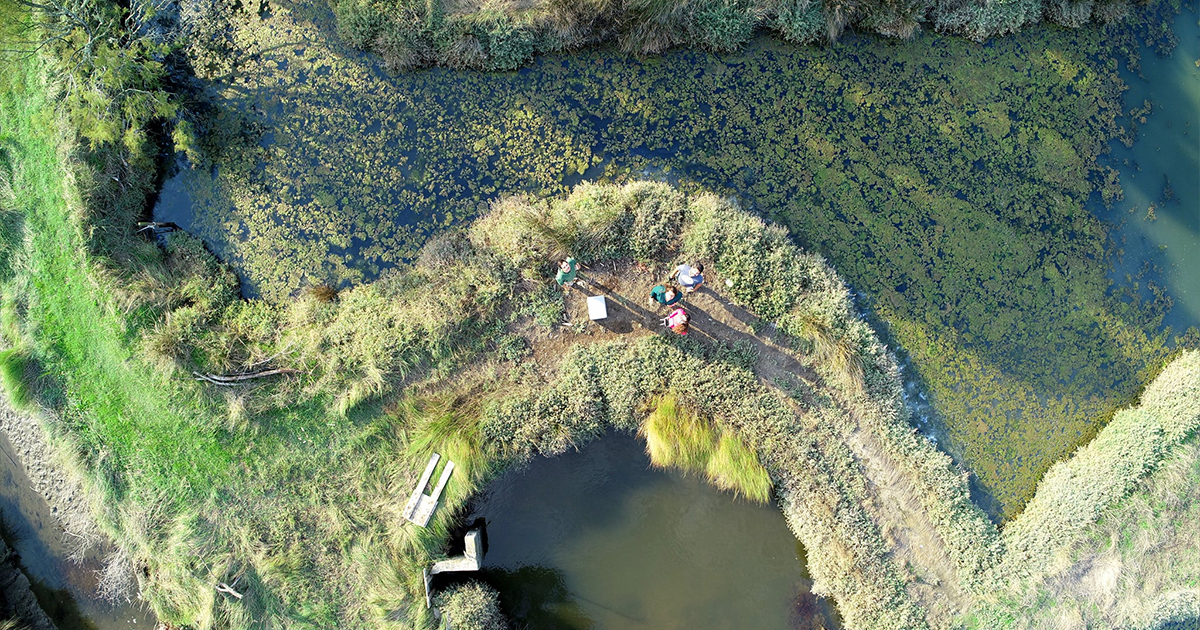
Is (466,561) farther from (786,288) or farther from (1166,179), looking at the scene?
(1166,179)

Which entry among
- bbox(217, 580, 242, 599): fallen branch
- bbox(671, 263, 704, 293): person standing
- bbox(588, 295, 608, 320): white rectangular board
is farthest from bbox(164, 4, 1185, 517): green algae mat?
bbox(217, 580, 242, 599): fallen branch

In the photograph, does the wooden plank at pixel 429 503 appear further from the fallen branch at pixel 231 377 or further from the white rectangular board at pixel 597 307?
the white rectangular board at pixel 597 307

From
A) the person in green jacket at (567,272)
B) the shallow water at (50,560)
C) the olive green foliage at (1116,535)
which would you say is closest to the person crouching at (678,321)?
the person in green jacket at (567,272)

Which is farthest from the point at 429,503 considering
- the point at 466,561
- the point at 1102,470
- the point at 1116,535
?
the point at 1116,535

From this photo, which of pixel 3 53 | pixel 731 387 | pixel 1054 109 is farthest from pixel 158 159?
pixel 1054 109

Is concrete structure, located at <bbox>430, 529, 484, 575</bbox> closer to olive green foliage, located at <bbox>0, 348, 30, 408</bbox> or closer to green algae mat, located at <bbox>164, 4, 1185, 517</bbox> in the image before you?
green algae mat, located at <bbox>164, 4, 1185, 517</bbox>

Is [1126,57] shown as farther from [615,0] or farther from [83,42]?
[83,42]
